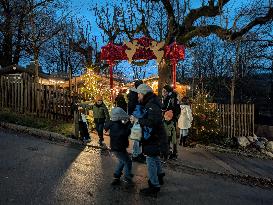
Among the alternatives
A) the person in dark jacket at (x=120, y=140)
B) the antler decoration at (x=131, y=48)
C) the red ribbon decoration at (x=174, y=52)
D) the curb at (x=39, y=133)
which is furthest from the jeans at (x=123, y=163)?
the antler decoration at (x=131, y=48)

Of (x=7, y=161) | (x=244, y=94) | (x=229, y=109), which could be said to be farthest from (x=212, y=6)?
(x=244, y=94)

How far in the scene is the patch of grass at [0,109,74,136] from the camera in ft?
39.7

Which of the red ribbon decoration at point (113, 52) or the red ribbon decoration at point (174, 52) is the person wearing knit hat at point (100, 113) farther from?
the red ribbon decoration at point (113, 52)

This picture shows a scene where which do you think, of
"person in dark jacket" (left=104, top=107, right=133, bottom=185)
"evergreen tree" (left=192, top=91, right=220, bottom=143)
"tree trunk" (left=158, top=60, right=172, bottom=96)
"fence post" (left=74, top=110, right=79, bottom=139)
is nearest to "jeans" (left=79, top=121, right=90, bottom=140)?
"fence post" (left=74, top=110, right=79, bottom=139)

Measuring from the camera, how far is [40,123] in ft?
41.9

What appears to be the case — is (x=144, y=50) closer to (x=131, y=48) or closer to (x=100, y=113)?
(x=131, y=48)

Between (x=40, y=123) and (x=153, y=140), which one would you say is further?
(x=40, y=123)

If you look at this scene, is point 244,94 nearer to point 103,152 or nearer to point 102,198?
point 103,152

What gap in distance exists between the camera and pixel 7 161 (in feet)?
25.6

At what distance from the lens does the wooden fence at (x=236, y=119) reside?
1438cm

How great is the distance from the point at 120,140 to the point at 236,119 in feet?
29.2

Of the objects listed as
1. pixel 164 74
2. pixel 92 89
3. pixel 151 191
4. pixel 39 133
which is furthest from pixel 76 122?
pixel 164 74

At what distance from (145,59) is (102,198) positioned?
10.8 metres

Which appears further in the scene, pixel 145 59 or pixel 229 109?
pixel 145 59
